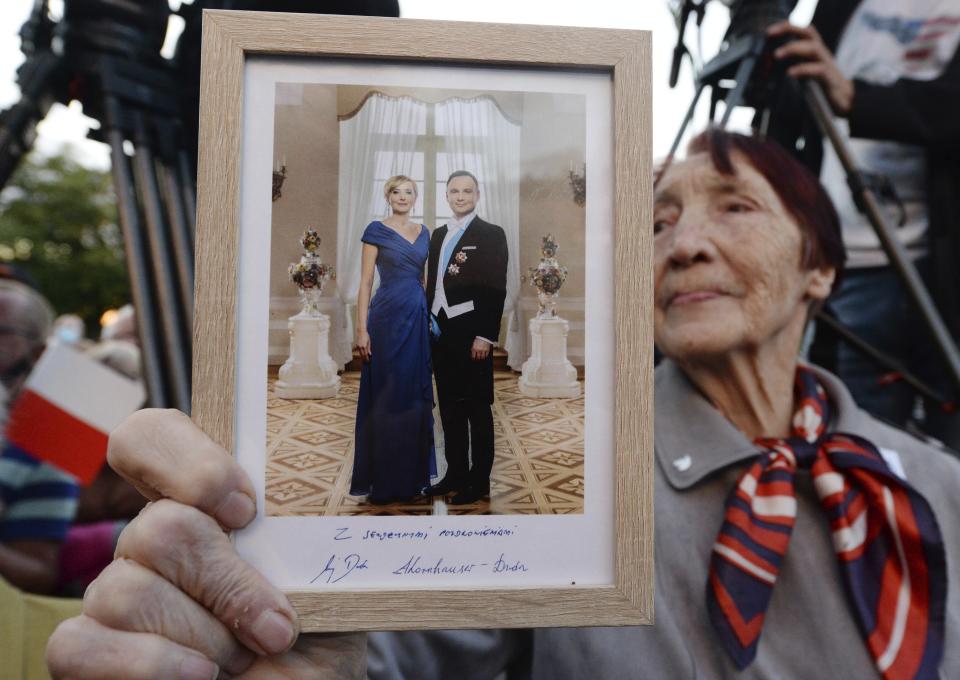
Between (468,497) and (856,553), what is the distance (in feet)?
2.27

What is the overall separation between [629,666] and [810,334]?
843 millimetres

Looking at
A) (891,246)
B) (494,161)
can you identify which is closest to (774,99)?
(891,246)

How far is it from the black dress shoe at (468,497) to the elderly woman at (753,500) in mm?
201

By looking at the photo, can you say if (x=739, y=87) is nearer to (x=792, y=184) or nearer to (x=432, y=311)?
(x=792, y=184)

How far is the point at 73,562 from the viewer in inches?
56.4

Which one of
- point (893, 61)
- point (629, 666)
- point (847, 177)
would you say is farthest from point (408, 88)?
point (893, 61)

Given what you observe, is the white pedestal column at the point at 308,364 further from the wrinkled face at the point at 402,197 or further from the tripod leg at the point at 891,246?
the tripod leg at the point at 891,246

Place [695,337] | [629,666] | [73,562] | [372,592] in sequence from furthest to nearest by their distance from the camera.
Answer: [73,562] < [695,337] < [629,666] < [372,592]

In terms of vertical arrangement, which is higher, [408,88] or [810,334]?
[408,88]

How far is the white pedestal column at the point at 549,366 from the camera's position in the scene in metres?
0.54

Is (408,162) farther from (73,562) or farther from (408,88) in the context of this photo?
(73,562)

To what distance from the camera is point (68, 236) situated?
50.5ft

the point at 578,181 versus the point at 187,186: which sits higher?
the point at 187,186
